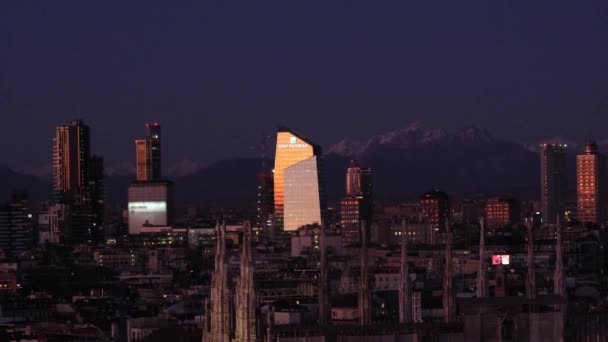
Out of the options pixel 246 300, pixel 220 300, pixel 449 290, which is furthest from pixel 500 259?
pixel 246 300

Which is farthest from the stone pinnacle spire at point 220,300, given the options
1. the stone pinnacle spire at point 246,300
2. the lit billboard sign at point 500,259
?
the lit billboard sign at point 500,259

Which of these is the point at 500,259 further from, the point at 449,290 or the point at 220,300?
the point at 220,300

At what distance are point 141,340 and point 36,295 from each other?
3989 centimetres

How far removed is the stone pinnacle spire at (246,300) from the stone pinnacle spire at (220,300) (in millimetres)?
1568

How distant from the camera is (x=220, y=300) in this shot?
51.6m

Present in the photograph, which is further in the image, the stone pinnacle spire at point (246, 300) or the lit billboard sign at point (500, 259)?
the lit billboard sign at point (500, 259)

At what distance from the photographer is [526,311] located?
63.3 meters

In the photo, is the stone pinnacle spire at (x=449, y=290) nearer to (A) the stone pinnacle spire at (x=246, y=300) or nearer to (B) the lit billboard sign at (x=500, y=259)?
(A) the stone pinnacle spire at (x=246, y=300)

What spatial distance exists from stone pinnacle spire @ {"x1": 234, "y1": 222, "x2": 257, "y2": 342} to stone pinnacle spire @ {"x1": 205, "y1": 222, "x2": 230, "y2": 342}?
157cm

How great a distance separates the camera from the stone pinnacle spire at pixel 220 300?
51.3 metres

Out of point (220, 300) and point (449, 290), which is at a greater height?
point (220, 300)

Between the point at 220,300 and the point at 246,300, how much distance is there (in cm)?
258

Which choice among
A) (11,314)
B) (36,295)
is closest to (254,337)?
(11,314)

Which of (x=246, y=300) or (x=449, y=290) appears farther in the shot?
(x=449, y=290)
